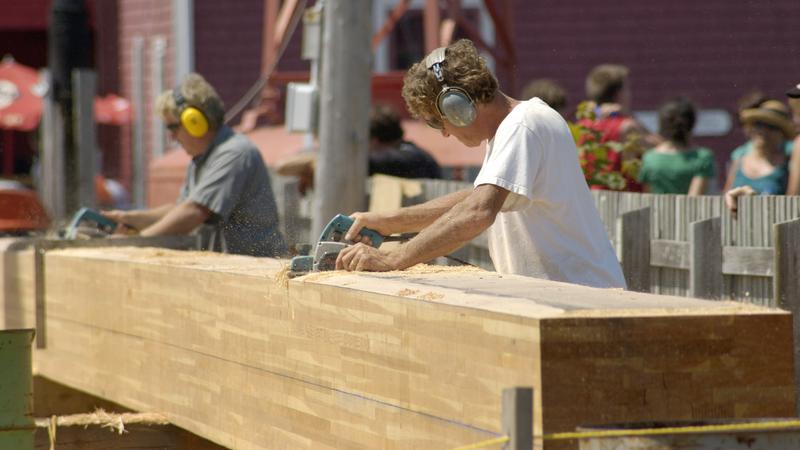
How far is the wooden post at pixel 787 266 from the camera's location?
19.2ft

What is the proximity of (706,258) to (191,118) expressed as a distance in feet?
9.11

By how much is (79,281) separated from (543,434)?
144 inches

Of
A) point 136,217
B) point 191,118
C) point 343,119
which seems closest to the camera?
point 191,118

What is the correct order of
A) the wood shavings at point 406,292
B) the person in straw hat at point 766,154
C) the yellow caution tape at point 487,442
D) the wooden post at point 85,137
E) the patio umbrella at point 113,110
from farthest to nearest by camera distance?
the patio umbrella at point 113,110
the wooden post at point 85,137
the person in straw hat at point 766,154
the wood shavings at point 406,292
the yellow caution tape at point 487,442

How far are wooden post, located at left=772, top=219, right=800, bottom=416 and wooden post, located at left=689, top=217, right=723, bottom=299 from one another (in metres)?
0.76

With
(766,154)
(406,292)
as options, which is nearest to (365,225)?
(406,292)

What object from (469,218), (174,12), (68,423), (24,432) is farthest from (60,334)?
(174,12)

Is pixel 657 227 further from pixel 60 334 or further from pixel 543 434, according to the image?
pixel 543 434

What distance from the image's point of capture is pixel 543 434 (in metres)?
3.48

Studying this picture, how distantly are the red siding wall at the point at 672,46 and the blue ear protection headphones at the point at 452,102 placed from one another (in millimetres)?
15176

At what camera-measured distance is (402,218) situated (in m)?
5.25

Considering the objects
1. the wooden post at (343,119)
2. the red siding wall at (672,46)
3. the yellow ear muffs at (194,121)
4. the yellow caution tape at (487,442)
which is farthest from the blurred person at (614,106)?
the red siding wall at (672,46)

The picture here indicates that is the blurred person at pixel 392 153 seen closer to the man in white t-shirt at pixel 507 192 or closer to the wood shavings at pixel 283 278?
the man in white t-shirt at pixel 507 192

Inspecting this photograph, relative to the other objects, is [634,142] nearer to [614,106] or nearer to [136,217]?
[614,106]
